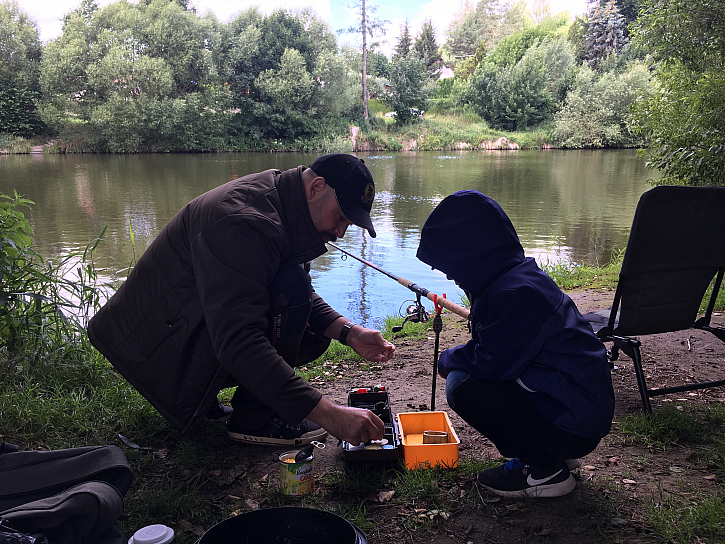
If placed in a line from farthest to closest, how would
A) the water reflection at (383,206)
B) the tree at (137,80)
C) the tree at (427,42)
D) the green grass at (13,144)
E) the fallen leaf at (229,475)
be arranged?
the tree at (427,42) → the tree at (137,80) → the green grass at (13,144) → the water reflection at (383,206) → the fallen leaf at (229,475)

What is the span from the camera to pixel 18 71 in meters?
31.6

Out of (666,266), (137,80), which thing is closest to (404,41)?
(137,80)

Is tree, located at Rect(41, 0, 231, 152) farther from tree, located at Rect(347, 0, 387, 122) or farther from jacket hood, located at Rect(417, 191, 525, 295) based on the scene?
jacket hood, located at Rect(417, 191, 525, 295)

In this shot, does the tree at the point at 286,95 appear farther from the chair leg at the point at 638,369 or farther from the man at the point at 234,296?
the chair leg at the point at 638,369

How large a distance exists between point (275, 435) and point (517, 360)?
3.92 ft

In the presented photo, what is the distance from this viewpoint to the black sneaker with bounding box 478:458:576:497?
6.55 ft

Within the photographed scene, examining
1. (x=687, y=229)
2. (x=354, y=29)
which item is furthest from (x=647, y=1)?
(x=354, y=29)

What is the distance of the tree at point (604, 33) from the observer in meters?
45.4

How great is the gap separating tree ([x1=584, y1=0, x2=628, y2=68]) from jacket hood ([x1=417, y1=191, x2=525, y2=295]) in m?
49.8

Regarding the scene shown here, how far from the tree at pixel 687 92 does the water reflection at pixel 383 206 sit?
7.28 feet

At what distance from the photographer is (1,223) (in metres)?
3.00

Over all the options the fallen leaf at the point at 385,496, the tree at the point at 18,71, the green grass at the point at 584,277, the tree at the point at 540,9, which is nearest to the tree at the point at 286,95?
the tree at the point at 18,71

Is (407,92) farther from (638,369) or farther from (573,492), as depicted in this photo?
(573,492)

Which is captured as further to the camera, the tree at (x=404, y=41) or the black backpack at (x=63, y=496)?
the tree at (x=404, y=41)
